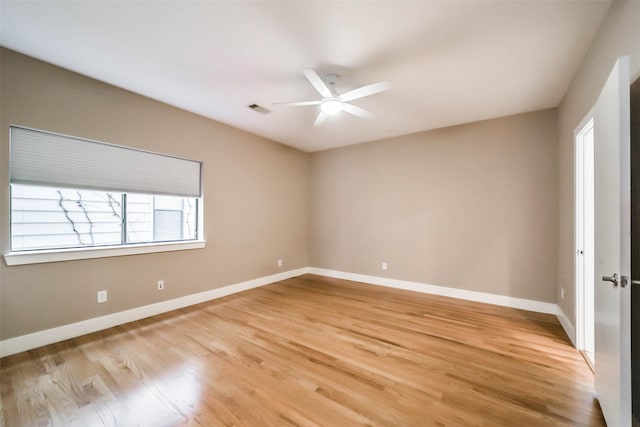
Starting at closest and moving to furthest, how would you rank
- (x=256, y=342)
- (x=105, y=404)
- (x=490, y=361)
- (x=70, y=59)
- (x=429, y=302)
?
(x=105, y=404) < (x=490, y=361) < (x=70, y=59) < (x=256, y=342) < (x=429, y=302)

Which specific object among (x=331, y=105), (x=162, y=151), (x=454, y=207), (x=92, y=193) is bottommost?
(x=454, y=207)

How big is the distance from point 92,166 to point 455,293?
Answer: 5060 millimetres

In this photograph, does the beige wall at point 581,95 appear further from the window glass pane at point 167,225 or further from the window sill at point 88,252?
the window glass pane at point 167,225

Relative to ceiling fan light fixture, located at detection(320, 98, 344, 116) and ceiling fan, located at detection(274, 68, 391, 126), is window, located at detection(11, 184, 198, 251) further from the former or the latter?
ceiling fan light fixture, located at detection(320, 98, 344, 116)

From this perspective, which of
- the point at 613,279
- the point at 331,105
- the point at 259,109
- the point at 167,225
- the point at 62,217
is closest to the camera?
the point at 613,279

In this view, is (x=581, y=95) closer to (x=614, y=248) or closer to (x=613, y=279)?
(x=614, y=248)

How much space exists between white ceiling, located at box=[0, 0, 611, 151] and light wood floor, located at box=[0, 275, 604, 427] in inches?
105

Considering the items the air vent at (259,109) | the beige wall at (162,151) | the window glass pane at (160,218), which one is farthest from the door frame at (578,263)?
the window glass pane at (160,218)

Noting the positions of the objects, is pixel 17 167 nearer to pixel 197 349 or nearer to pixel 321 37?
pixel 197 349

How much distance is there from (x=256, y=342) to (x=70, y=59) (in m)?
3.22

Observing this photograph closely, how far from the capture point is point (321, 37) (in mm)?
2002

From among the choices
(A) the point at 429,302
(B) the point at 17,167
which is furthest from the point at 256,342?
(B) the point at 17,167

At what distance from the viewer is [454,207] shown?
155 inches

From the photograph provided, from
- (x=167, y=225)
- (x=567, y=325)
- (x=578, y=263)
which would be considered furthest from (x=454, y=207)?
(x=167, y=225)
